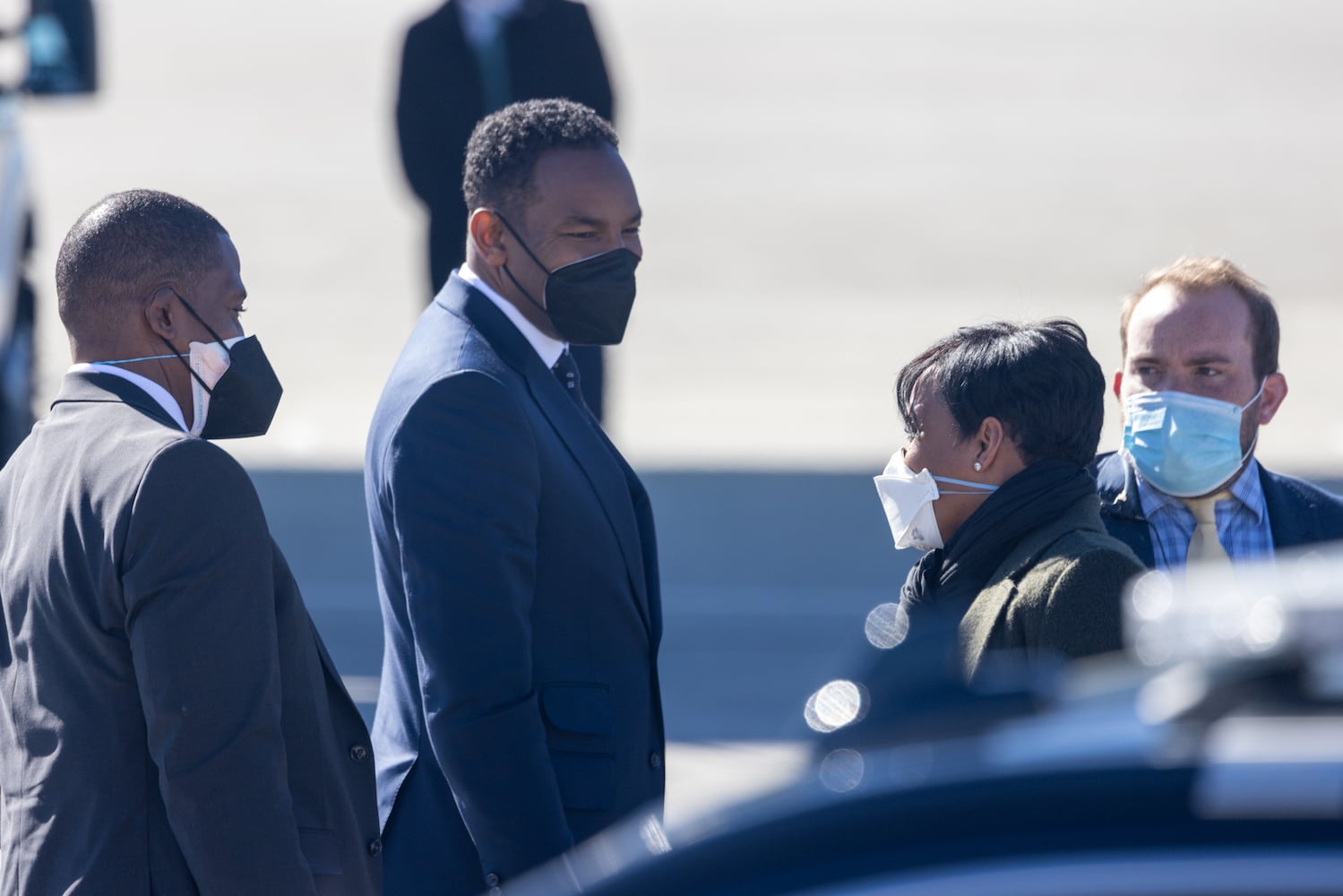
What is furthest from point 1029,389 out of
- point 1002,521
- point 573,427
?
point 573,427

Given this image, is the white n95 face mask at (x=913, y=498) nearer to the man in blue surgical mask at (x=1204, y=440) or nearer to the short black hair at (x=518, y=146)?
the man in blue surgical mask at (x=1204, y=440)

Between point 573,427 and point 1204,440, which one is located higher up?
point 573,427

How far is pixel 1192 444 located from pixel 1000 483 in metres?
0.50

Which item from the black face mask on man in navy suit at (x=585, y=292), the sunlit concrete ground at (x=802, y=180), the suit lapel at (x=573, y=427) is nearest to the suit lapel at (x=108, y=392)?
the suit lapel at (x=573, y=427)

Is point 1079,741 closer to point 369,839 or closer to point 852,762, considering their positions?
Result: point 852,762

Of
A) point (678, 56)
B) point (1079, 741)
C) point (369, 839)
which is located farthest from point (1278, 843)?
point (678, 56)

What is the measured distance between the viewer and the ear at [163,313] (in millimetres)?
2963

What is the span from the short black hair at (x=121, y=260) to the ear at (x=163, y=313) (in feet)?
0.04

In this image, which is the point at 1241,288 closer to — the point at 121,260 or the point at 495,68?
the point at 121,260

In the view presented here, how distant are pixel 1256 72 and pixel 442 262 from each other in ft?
86.2

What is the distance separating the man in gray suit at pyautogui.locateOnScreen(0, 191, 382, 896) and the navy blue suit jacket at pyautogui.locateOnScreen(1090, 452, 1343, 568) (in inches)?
58.9

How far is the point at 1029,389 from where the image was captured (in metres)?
3.23

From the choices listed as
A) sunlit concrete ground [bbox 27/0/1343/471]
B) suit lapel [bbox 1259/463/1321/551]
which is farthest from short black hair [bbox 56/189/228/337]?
sunlit concrete ground [bbox 27/0/1343/471]

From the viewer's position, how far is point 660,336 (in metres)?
17.0
